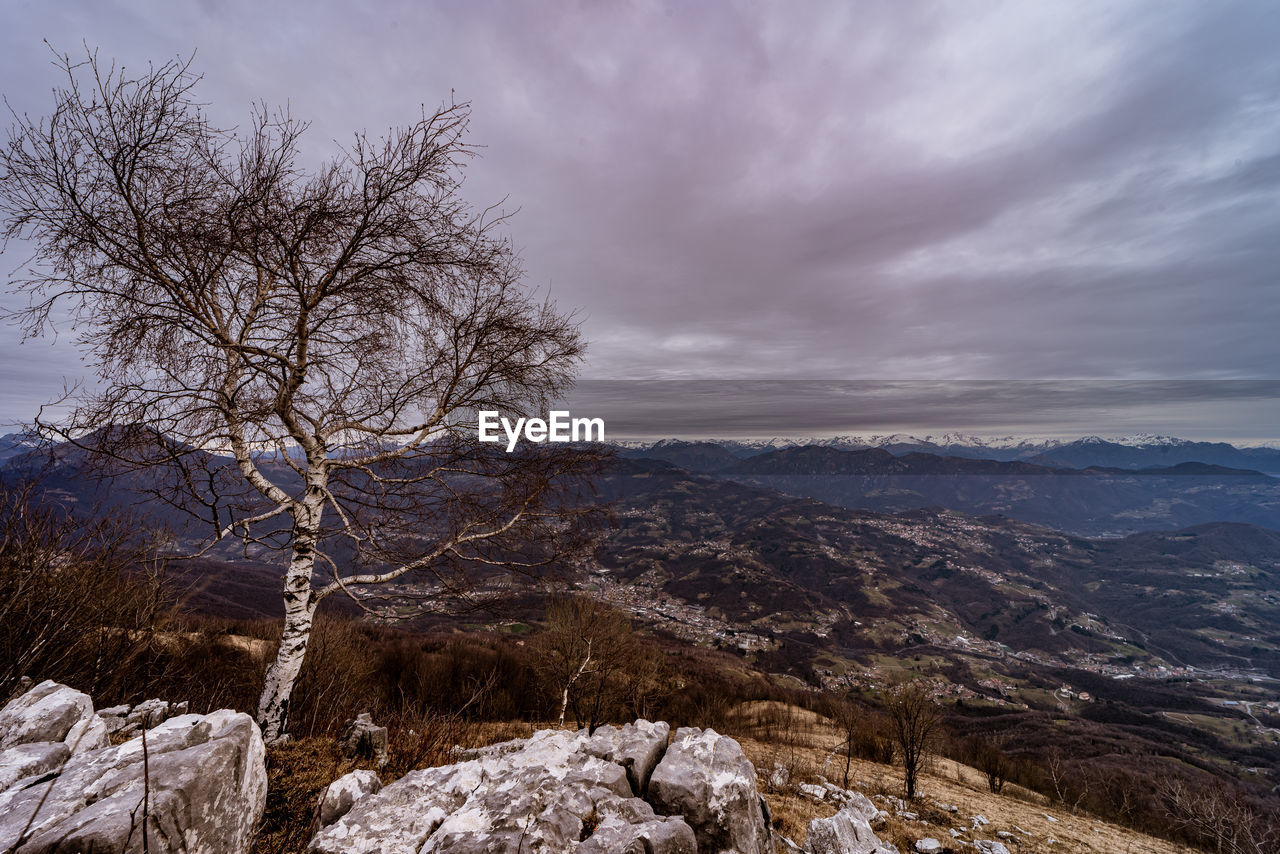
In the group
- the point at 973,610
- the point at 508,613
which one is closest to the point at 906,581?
the point at 973,610

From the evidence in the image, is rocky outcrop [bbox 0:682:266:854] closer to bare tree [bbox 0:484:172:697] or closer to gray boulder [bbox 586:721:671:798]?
bare tree [bbox 0:484:172:697]

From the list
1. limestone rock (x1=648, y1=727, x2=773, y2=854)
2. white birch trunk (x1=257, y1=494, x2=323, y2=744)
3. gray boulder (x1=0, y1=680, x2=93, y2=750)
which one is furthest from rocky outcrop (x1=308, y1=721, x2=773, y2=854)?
gray boulder (x1=0, y1=680, x2=93, y2=750)

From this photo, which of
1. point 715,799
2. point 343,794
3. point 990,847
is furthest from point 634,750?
point 990,847

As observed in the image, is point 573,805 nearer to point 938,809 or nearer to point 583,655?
point 938,809

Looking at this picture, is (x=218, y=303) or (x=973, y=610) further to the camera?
(x=973, y=610)

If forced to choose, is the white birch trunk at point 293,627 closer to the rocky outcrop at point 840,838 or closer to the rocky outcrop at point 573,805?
the rocky outcrop at point 573,805

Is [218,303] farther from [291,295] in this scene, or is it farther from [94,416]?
[94,416]
